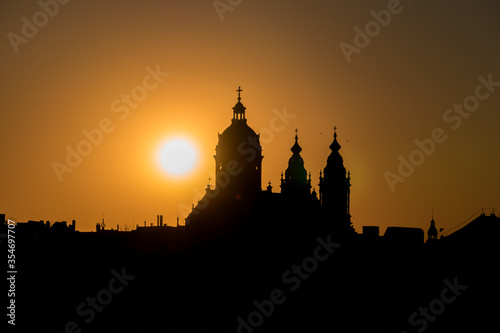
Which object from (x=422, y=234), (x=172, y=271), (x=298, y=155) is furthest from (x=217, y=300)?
(x=422, y=234)

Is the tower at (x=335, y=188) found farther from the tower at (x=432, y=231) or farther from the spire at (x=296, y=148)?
the tower at (x=432, y=231)

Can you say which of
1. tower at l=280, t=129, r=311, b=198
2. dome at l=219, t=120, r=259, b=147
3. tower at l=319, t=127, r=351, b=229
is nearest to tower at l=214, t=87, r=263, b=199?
dome at l=219, t=120, r=259, b=147

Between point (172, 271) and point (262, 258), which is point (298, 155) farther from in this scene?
point (172, 271)

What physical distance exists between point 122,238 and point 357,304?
101ft

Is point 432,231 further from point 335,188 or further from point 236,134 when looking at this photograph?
point 236,134

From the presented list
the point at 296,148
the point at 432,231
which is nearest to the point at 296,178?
the point at 296,148

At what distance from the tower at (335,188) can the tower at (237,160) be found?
40.8 feet

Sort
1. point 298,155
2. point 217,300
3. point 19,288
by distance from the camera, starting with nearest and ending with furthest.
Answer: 1. point 19,288
2. point 217,300
3. point 298,155

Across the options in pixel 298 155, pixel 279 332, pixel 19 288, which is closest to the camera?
pixel 279 332

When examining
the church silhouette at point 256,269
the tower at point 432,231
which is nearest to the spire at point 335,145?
the church silhouette at point 256,269

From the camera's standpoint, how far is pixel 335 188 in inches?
5172

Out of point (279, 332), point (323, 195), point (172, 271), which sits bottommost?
point (279, 332)

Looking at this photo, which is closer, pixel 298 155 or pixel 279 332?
pixel 279 332

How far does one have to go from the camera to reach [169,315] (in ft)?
331
